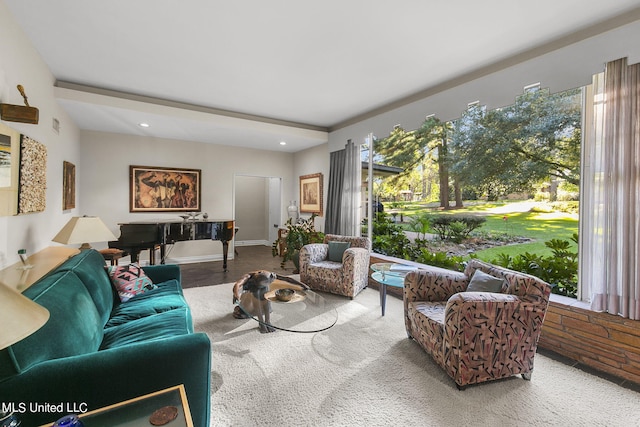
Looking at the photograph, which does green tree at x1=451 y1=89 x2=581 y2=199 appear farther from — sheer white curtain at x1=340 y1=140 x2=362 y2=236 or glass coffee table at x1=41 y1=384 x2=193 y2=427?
glass coffee table at x1=41 y1=384 x2=193 y2=427

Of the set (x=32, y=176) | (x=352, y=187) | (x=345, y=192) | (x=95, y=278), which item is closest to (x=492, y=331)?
(x=95, y=278)

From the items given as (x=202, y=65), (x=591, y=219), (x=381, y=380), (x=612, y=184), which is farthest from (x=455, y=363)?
(x=202, y=65)

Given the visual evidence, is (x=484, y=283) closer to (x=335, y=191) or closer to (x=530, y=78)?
(x=530, y=78)

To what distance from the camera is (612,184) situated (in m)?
2.39

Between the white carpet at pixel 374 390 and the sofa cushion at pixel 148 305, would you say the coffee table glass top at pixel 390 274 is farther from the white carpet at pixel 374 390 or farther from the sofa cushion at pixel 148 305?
the sofa cushion at pixel 148 305

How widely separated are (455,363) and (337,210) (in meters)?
3.74

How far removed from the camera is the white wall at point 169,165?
17.2 ft

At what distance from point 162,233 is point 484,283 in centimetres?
458

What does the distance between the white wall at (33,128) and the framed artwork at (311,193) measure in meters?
4.17

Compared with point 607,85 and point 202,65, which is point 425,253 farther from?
point 202,65

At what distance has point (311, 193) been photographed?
6625mm

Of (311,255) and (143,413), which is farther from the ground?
(311,255)

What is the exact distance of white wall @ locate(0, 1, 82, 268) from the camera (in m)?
2.27

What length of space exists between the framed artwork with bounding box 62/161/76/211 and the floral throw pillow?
216 cm
